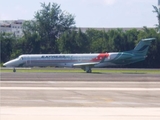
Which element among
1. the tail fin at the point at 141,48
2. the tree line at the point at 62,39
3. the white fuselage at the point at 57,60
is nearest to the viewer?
the white fuselage at the point at 57,60

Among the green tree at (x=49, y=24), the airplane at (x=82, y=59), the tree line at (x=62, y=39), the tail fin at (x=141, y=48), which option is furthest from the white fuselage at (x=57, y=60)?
the green tree at (x=49, y=24)

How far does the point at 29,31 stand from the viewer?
97.1 metres

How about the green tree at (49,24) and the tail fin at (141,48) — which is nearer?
the tail fin at (141,48)

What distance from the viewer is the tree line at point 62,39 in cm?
8412

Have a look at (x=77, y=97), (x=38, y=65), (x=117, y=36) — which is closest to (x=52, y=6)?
(x=117, y=36)

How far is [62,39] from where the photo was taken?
89.3 m

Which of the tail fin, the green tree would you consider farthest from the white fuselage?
the green tree

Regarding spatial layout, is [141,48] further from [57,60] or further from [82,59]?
[57,60]

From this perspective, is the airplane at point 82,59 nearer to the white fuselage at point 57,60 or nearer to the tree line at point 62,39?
the white fuselage at point 57,60

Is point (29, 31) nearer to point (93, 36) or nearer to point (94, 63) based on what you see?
point (93, 36)

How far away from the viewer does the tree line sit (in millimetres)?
84125

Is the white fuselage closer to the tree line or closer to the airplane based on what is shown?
the airplane

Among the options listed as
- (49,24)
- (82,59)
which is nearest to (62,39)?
(49,24)
